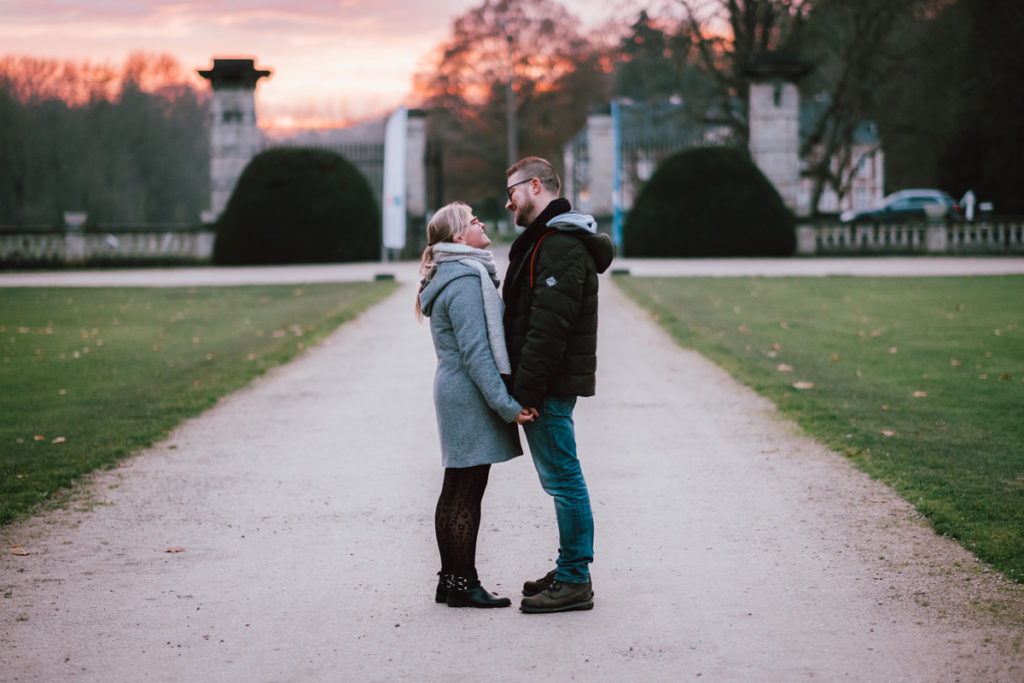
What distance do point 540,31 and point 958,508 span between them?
182 ft

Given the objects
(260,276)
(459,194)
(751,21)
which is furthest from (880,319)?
(459,194)

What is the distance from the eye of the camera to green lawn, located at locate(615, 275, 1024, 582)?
20.4 ft

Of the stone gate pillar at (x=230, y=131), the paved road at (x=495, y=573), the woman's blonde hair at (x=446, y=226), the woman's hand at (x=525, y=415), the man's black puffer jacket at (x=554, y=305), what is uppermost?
the stone gate pillar at (x=230, y=131)

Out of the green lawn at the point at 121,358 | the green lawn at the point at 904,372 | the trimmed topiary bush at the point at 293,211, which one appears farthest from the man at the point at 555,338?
the trimmed topiary bush at the point at 293,211

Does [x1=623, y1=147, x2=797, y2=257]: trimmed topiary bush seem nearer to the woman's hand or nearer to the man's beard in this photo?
the man's beard

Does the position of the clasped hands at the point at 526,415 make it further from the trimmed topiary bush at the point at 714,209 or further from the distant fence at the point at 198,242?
the distant fence at the point at 198,242

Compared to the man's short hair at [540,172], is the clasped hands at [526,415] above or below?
below

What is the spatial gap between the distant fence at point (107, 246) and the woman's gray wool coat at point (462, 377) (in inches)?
1151

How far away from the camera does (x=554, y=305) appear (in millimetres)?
4473

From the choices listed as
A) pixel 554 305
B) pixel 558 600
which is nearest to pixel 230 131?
pixel 554 305

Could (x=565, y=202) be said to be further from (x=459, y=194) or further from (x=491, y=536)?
(x=459, y=194)

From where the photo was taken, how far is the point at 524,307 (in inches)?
182

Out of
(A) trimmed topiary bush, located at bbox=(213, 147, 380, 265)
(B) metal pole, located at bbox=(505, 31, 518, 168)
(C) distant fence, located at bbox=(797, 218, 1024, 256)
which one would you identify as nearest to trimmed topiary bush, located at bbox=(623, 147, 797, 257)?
(C) distant fence, located at bbox=(797, 218, 1024, 256)

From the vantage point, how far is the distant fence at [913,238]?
31.9 metres
